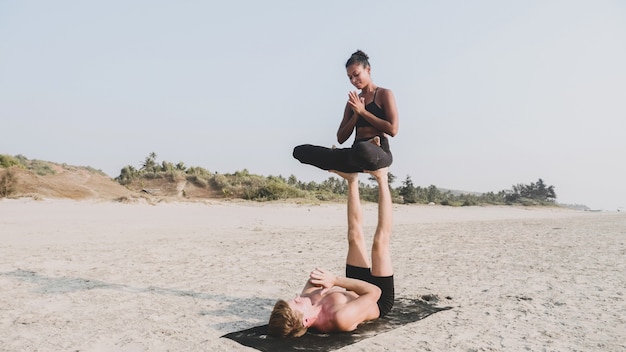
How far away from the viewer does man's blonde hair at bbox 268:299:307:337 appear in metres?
3.50

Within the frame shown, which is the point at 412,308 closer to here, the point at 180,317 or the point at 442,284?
the point at 442,284

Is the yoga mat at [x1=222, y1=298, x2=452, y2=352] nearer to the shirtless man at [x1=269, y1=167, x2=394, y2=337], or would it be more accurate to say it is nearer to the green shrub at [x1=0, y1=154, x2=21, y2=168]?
the shirtless man at [x1=269, y1=167, x2=394, y2=337]

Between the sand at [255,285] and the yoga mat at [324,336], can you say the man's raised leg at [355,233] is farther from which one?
the sand at [255,285]

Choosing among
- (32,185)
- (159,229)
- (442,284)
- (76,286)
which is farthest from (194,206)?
(442,284)

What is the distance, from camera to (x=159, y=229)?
11.9 meters

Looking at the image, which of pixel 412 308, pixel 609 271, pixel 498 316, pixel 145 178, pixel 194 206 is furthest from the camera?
pixel 145 178

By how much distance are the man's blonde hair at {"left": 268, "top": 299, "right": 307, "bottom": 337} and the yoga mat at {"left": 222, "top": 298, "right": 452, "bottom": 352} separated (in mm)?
70

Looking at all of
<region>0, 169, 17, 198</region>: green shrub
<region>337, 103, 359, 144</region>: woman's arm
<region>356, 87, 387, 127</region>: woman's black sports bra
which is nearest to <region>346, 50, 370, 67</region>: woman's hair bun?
<region>356, 87, 387, 127</region>: woman's black sports bra

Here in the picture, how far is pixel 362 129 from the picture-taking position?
4.77m

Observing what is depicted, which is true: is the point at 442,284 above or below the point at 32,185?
below

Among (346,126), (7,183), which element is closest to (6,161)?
(7,183)

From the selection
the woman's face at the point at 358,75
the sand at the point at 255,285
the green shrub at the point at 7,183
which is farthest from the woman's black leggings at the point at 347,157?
the green shrub at the point at 7,183

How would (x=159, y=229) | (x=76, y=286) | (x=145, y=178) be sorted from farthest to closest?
(x=145, y=178) < (x=159, y=229) < (x=76, y=286)

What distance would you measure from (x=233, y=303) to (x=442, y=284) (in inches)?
106
